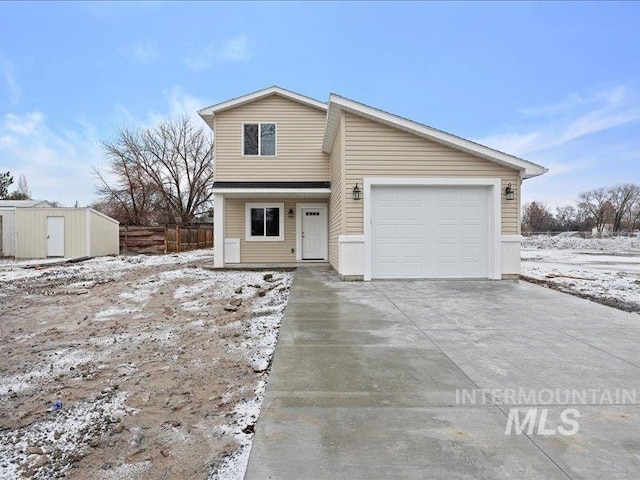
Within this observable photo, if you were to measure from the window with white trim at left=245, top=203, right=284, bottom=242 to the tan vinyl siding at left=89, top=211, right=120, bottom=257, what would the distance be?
30.8 ft

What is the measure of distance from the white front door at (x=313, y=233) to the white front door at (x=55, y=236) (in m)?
12.0

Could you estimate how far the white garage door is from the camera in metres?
8.66

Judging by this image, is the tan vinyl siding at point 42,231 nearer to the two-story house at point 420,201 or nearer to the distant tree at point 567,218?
the two-story house at point 420,201

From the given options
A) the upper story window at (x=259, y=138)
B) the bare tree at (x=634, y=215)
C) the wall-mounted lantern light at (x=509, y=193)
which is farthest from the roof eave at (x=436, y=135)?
the bare tree at (x=634, y=215)

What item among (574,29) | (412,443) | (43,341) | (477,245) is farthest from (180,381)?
(574,29)

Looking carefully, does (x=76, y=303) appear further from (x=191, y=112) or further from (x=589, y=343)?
(x=191, y=112)

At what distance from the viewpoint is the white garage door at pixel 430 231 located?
28.4 ft

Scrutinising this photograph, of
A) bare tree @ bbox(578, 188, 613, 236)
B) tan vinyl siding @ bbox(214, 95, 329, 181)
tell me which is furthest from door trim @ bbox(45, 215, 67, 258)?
bare tree @ bbox(578, 188, 613, 236)

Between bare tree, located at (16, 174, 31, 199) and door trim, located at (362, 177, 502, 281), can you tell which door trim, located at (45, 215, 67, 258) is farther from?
bare tree, located at (16, 174, 31, 199)

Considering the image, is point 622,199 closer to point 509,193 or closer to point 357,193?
point 509,193

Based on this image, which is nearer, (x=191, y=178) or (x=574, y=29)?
(x=574, y=29)

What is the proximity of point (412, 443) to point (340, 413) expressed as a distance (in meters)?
0.54

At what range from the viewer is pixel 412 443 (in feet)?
6.84

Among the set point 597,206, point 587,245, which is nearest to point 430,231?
point 587,245
